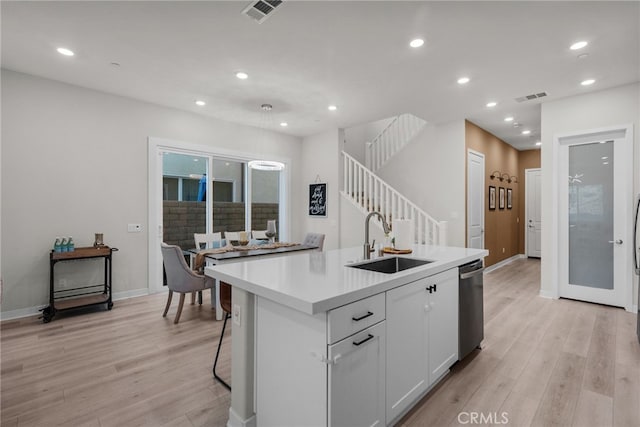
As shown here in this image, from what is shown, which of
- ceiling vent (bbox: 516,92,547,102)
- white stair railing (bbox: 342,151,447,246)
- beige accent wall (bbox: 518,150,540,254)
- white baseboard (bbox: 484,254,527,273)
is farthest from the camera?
beige accent wall (bbox: 518,150,540,254)

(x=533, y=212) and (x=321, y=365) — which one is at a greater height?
(x=533, y=212)

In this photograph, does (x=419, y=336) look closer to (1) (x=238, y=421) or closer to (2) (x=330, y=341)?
(2) (x=330, y=341)

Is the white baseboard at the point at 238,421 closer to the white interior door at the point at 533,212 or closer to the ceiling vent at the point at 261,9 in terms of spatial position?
the ceiling vent at the point at 261,9

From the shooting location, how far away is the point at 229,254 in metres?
3.74

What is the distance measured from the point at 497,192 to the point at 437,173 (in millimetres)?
1912

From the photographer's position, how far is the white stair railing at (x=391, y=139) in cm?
663

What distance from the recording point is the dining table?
3.54 m

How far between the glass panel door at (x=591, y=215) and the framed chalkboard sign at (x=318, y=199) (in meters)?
4.01

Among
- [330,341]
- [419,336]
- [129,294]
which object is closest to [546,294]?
[419,336]

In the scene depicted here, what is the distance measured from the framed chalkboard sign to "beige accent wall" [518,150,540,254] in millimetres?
5545

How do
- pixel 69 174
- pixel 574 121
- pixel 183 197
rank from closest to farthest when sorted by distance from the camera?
pixel 69 174 → pixel 574 121 → pixel 183 197

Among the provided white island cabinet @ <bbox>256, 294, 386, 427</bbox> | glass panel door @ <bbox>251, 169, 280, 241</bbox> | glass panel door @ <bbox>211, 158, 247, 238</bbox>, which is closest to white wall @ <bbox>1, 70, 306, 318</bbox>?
glass panel door @ <bbox>211, 158, 247, 238</bbox>

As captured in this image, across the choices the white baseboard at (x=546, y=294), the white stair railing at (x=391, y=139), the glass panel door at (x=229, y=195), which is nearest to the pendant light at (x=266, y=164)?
the glass panel door at (x=229, y=195)
